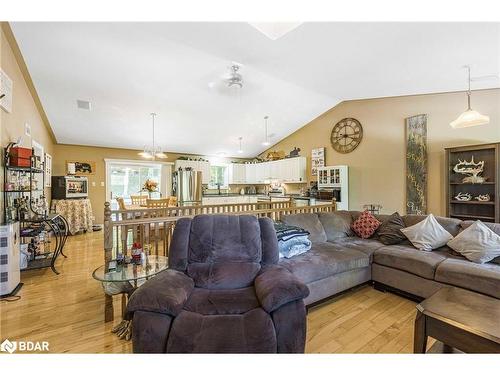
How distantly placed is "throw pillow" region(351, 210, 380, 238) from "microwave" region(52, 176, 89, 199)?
621 centimetres

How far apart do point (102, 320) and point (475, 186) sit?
5.34m

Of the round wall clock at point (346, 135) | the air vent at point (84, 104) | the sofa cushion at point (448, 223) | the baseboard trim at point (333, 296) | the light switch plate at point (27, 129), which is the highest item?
the air vent at point (84, 104)

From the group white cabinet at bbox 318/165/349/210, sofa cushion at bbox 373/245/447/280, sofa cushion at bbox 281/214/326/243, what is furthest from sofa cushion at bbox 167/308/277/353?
white cabinet at bbox 318/165/349/210

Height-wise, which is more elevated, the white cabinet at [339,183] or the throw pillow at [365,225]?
the white cabinet at [339,183]

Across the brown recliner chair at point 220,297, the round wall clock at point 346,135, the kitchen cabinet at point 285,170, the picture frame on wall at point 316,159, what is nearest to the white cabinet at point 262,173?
the kitchen cabinet at point 285,170

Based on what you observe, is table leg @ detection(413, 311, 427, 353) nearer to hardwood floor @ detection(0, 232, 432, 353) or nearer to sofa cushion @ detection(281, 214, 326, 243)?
hardwood floor @ detection(0, 232, 432, 353)

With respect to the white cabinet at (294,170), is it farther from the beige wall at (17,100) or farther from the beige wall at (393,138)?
the beige wall at (17,100)

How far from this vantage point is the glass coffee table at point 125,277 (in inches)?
76.2

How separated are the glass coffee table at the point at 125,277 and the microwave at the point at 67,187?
4.65m

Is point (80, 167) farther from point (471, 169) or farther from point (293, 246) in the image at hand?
point (471, 169)

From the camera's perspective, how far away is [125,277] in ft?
6.41

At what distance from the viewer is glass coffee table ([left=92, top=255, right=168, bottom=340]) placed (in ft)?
6.35

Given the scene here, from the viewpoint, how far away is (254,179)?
797 cm
